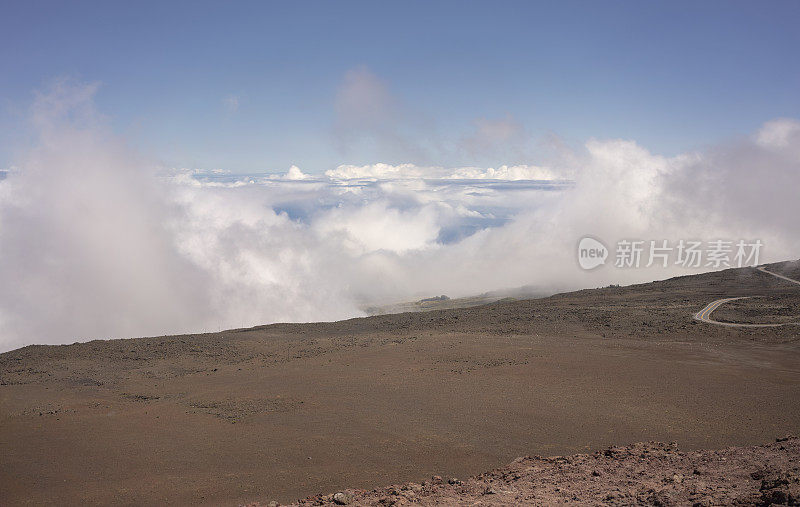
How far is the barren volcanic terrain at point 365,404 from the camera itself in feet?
49.5

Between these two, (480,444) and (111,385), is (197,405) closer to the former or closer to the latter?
(111,385)

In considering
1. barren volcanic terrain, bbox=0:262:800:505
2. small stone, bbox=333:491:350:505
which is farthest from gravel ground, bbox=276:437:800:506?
barren volcanic terrain, bbox=0:262:800:505

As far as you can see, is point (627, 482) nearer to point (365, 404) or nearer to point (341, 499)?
point (341, 499)

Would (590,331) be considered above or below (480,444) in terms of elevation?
above

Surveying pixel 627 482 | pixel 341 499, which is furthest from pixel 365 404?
pixel 627 482

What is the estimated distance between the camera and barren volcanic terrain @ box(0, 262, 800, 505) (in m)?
15.1

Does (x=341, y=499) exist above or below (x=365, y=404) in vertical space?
below

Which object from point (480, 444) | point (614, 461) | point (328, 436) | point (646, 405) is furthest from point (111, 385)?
point (646, 405)

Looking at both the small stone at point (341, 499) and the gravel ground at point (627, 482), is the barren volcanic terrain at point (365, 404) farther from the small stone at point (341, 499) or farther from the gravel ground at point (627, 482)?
the small stone at point (341, 499)

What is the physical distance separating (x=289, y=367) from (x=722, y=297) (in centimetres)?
3902

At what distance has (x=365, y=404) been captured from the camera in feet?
69.0

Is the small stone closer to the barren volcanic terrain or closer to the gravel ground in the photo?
the gravel ground

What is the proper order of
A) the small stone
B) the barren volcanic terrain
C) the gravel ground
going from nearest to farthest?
1. the gravel ground
2. the small stone
3. the barren volcanic terrain

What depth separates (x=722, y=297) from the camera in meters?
44.3
